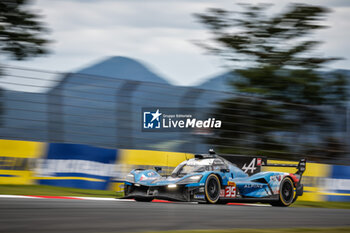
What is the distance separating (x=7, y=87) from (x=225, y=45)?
10.3m

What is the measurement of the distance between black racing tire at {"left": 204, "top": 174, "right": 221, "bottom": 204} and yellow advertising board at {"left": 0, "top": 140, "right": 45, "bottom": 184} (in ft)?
11.0

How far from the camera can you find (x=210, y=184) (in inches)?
368

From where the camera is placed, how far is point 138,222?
535 cm

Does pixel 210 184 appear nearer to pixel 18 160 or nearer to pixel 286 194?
pixel 286 194

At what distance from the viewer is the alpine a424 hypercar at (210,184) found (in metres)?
9.00

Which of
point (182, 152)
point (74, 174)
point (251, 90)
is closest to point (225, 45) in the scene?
point (251, 90)

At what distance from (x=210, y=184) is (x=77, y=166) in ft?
9.43

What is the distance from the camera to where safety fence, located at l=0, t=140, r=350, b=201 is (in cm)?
998

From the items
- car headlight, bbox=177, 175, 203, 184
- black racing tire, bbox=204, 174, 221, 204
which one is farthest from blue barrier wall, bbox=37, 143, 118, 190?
black racing tire, bbox=204, 174, 221, 204

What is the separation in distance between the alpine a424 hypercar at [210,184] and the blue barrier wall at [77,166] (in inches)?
59.4

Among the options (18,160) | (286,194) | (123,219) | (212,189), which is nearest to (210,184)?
(212,189)

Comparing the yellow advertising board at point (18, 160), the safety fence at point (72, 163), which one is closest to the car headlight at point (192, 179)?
the safety fence at point (72, 163)

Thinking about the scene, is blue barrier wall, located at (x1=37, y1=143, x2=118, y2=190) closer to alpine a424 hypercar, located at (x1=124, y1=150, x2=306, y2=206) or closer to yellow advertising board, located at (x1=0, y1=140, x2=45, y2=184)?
yellow advertising board, located at (x1=0, y1=140, x2=45, y2=184)

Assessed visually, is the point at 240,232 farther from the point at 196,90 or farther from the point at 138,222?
the point at 196,90
